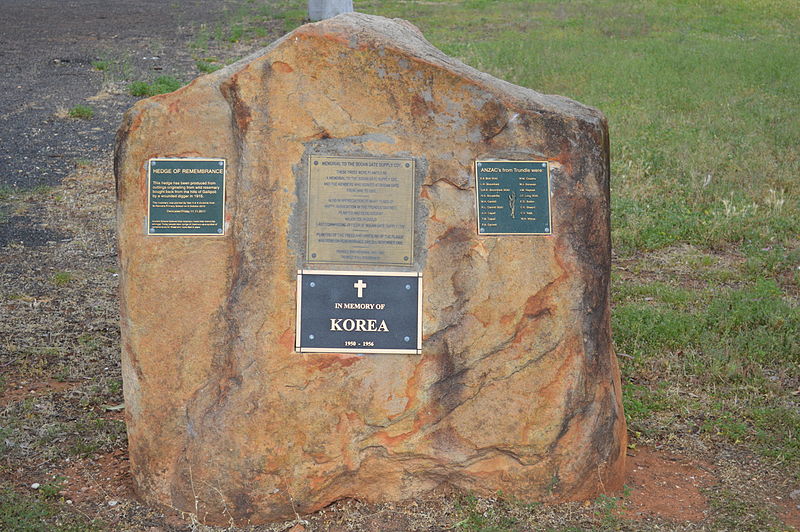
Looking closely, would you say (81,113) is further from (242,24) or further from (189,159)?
(242,24)

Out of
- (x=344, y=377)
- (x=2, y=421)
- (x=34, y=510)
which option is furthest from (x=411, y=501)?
(x=2, y=421)

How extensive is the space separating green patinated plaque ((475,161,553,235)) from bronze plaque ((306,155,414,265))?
0.33 m

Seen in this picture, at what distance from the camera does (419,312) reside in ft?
13.1

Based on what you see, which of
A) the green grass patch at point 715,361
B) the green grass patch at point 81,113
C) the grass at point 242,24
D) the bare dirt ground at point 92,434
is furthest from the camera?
the grass at point 242,24

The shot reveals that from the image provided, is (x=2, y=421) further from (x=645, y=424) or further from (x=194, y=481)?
(x=645, y=424)

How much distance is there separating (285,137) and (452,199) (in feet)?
2.63

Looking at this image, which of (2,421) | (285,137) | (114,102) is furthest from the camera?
(114,102)

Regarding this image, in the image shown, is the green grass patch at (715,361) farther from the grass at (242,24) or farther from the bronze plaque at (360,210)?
the grass at (242,24)

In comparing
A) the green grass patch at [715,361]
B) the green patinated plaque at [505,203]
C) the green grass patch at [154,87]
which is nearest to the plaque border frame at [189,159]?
the green patinated plaque at [505,203]

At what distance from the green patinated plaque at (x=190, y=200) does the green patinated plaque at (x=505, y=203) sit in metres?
1.18

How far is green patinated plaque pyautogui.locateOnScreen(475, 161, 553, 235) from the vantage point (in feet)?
13.2

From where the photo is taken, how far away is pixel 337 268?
4.00 meters

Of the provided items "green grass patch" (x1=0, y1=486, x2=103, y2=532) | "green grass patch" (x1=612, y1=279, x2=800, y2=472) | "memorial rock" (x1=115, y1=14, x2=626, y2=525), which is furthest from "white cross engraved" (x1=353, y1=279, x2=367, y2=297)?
"green grass patch" (x1=612, y1=279, x2=800, y2=472)

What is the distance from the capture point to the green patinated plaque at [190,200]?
13.1ft
